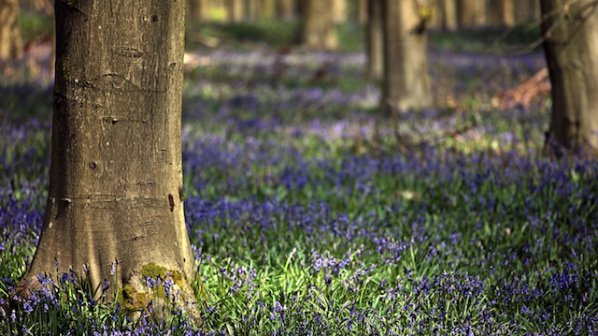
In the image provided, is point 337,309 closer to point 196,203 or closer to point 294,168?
point 196,203

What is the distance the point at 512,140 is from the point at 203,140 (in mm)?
3273

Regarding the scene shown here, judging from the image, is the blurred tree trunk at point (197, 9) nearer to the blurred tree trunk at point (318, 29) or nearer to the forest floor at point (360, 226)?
the blurred tree trunk at point (318, 29)

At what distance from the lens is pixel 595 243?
4188 mm

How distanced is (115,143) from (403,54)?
736 centimetres

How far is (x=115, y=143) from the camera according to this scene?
9.62ft

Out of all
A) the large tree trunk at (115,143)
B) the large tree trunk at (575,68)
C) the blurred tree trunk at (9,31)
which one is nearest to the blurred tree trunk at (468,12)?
the blurred tree trunk at (9,31)

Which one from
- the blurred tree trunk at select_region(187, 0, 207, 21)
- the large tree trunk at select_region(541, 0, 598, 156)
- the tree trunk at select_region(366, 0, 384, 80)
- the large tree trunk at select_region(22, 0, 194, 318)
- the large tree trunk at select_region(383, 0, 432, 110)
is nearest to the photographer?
the large tree trunk at select_region(22, 0, 194, 318)

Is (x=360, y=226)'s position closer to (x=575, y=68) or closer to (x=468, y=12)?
(x=575, y=68)

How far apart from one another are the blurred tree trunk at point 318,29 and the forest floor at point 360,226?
15319mm

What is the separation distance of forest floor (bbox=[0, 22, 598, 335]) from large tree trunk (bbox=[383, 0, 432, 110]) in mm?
562

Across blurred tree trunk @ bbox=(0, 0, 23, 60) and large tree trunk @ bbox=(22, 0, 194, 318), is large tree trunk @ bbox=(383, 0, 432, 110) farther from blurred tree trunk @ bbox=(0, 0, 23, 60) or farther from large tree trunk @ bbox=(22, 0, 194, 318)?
large tree trunk @ bbox=(22, 0, 194, 318)

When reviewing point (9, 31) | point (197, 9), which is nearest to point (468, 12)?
point (197, 9)

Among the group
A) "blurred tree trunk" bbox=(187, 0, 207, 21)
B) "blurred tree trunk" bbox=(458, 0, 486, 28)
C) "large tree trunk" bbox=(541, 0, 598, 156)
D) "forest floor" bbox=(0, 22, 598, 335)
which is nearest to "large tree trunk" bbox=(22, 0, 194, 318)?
"forest floor" bbox=(0, 22, 598, 335)

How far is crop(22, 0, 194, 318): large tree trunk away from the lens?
2.89 m
